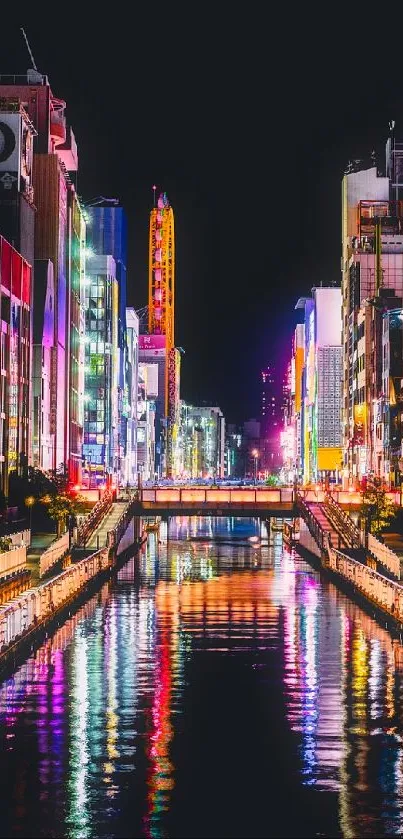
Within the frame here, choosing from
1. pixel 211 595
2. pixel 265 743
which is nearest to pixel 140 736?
pixel 265 743

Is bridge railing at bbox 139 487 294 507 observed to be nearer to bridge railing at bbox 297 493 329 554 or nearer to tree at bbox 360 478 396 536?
bridge railing at bbox 297 493 329 554

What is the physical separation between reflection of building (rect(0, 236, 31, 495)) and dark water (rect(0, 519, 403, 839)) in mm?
66918

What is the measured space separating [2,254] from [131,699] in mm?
95642

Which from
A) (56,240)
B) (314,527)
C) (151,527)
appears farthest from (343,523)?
(151,527)

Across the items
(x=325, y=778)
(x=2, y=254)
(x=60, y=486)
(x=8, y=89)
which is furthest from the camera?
(x=8, y=89)

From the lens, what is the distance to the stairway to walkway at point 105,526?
10015 cm

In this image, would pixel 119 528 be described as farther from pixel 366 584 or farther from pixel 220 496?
pixel 366 584

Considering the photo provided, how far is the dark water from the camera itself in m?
24.0

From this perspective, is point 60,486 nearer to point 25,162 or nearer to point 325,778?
point 25,162

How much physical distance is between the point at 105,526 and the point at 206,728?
73320 millimetres

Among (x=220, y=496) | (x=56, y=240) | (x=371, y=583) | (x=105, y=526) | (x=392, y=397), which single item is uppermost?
(x=56, y=240)

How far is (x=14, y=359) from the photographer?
13738 centimetres

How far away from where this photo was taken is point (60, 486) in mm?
119812

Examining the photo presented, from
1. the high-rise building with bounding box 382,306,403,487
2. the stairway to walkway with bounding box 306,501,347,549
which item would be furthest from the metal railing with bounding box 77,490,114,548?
the high-rise building with bounding box 382,306,403,487
